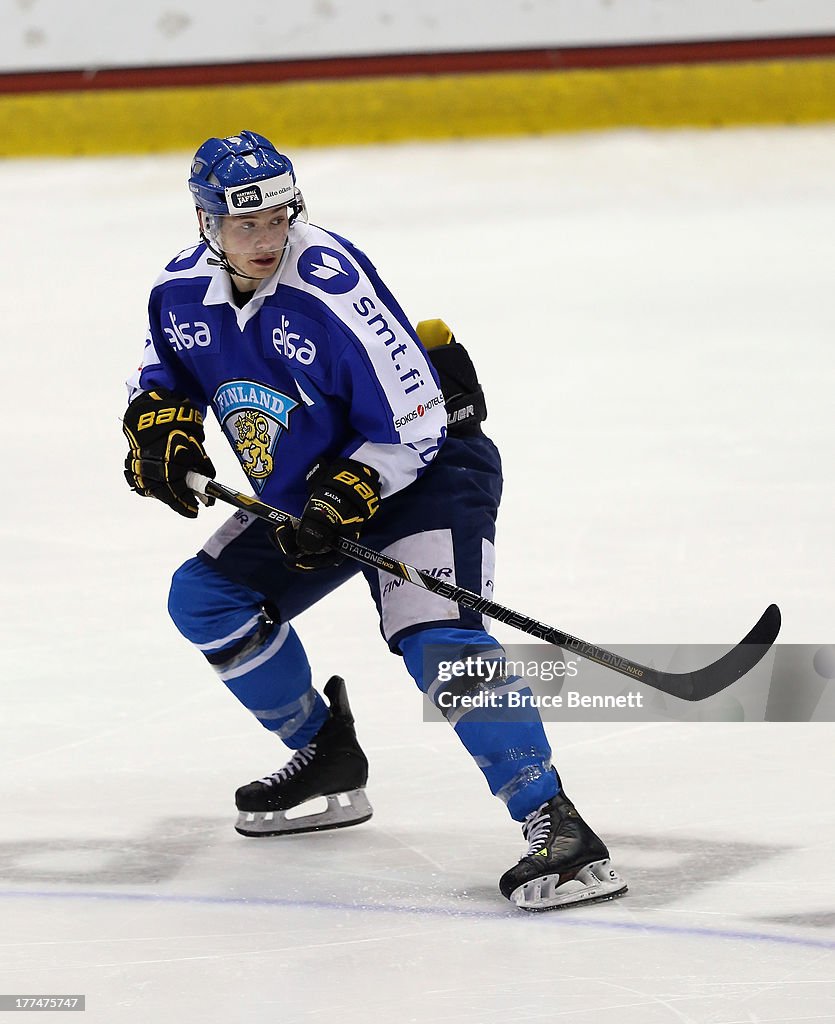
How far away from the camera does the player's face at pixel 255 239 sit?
256cm

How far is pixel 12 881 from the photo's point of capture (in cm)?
260

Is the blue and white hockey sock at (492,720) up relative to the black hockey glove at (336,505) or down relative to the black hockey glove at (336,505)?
down

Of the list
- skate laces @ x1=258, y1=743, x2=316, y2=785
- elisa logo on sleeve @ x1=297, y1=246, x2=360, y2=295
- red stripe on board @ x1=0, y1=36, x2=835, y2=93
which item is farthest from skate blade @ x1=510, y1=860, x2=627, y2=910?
red stripe on board @ x1=0, y1=36, x2=835, y2=93

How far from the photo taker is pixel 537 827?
2.53 m

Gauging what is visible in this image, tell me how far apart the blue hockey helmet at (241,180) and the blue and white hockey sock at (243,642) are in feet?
1.89

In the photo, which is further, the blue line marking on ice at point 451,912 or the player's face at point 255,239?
the player's face at point 255,239

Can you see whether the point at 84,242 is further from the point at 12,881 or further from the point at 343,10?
the point at 12,881

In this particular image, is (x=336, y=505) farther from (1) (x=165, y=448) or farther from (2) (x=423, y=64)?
(2) (x=423, y=64)

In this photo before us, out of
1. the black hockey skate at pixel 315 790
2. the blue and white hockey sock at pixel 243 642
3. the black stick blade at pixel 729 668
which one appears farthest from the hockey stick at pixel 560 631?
the black hockey skate at pixel 315 790

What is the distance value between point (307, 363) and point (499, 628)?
1.25 m

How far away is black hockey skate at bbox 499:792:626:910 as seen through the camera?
2469 millimetres

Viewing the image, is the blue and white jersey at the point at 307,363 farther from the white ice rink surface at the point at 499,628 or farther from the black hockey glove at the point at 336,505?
the white ice rink surface at the point at 499,628

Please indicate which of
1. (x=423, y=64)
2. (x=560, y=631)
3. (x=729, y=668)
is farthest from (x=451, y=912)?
(x=423, y=64)

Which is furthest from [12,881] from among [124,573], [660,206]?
[660,206]
